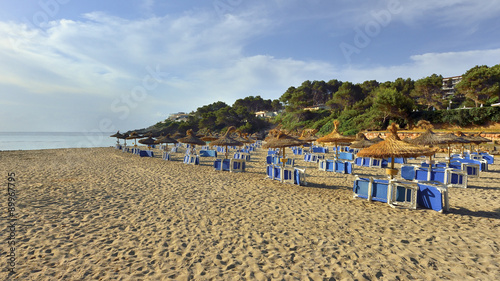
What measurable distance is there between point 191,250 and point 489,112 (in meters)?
33.4

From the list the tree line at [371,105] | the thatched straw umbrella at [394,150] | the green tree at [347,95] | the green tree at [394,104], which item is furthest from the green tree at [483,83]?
the thatched straw umbrella at [394,150]

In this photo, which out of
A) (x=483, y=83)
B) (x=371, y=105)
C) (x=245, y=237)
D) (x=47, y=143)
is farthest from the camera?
(x=47, y=143)

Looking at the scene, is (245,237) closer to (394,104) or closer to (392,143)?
(392,143)

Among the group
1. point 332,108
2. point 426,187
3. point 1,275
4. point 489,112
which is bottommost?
point 1,275

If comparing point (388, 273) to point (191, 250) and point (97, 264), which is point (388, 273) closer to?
point (191, 250)

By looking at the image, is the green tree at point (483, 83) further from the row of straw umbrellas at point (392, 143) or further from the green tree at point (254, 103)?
the green tree at point (254, 103)

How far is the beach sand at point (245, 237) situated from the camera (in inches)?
128

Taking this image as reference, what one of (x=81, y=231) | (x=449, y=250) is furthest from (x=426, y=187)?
(x=81, y=231)

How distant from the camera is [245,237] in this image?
4.29 m

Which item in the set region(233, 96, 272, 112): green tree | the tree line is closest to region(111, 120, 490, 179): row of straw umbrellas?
the tree line

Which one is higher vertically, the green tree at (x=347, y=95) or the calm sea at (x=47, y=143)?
the green tree at (x=347, y=95)

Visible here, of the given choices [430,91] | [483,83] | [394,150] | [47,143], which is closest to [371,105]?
[430,91]

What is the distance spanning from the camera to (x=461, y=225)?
487 centimetres

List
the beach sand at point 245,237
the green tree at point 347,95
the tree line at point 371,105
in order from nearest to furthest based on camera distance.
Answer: the beach sand at point 245,237, the tree line at point 371,105, the green tree at point 347,95
